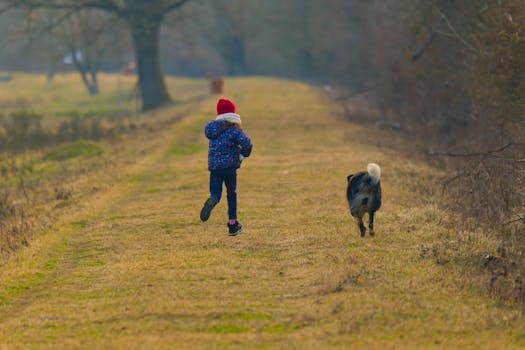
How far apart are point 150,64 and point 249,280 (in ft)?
104

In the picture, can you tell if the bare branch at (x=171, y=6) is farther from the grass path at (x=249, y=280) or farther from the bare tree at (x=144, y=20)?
the grass path at (x=249, y=280)

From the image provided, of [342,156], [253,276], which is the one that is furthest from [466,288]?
[342,156]

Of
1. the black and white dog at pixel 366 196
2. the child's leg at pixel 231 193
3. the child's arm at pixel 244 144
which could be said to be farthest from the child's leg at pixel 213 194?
the black and white dog at pixel 366 196

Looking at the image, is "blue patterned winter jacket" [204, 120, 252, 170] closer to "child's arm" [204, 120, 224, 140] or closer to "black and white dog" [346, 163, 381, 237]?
"child's arm" [204, 120, 224, 140]

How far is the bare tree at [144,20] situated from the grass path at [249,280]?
19.5m

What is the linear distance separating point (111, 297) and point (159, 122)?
76.8 ft

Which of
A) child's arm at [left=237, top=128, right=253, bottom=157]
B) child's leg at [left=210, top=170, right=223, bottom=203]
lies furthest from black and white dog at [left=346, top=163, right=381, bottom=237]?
child's leg at [left=210, top=170, right=223, bottom=203]

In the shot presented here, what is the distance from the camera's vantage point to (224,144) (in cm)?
1055

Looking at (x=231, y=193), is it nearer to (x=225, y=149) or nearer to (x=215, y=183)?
(x=215, y=183)

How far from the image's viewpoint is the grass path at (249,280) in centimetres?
691

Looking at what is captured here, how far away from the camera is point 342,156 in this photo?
62.7 ft

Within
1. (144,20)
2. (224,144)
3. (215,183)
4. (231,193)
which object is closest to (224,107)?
(224,144)

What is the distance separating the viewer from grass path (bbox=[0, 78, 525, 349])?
22.7ft

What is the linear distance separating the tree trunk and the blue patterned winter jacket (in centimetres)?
2518
